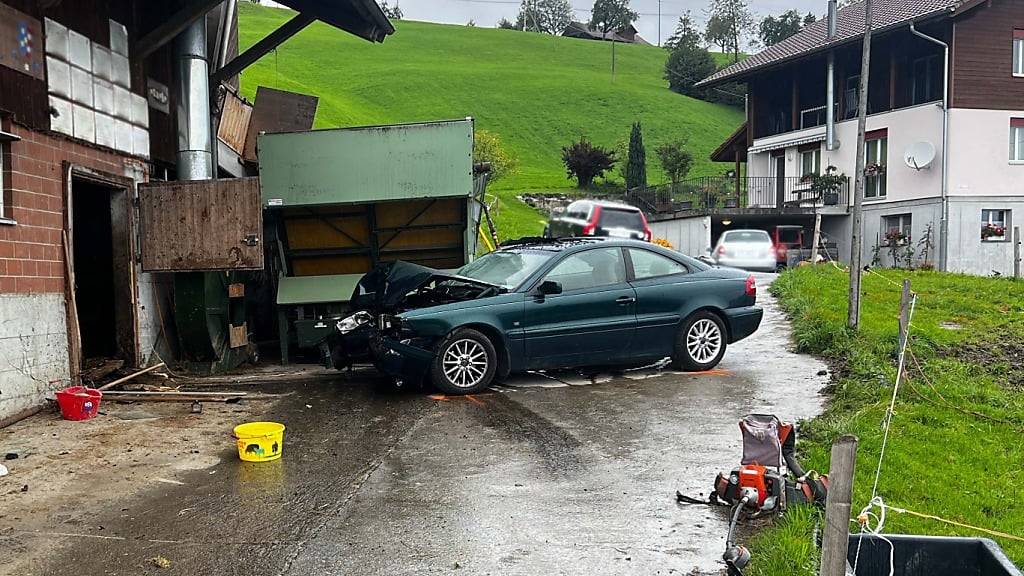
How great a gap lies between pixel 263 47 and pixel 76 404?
6558mm

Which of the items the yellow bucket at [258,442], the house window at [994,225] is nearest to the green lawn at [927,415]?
the yellow bucket at [258,442]

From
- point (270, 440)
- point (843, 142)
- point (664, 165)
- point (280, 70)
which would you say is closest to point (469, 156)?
point (270, 440)

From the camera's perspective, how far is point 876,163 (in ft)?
94.8

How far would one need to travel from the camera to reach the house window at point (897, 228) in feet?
89.8

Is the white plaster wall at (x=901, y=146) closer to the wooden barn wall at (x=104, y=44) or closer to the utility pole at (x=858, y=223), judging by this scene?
the utility pole at (x=858, y=223)

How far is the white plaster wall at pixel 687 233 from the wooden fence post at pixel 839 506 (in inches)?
320

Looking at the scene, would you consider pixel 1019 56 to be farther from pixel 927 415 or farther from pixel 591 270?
pixel 927 415

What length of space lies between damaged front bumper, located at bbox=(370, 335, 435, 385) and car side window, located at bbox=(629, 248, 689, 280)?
99.1 inches

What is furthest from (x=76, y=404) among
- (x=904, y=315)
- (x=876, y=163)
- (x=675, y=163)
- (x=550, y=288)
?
(x=675, y=163)

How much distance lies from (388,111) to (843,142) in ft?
118

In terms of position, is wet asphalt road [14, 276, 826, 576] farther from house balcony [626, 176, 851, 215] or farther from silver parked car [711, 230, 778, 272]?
house balcony [626, 176, 851, 215]

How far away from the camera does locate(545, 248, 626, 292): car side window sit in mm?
9148

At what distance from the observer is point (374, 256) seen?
→ 39.1 ft

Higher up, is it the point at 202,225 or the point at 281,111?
the point at 281,111
